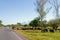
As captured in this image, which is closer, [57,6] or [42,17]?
[57,6]

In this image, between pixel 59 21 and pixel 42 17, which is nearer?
pixel 59 21

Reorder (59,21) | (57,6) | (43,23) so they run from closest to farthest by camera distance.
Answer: (57,6) → (59,21) → (43,23)

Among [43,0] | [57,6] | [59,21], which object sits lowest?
[59,21]

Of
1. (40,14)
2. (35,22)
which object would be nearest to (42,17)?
(40,14)

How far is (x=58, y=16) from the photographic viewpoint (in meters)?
48.9

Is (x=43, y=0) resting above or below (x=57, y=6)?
above

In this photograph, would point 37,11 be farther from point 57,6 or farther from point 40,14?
point 57,6

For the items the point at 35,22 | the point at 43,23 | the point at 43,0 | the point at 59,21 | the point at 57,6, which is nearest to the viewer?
the point at 57,6

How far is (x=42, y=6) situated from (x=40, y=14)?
9.27ft

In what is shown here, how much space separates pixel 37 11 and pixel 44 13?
10.5ft

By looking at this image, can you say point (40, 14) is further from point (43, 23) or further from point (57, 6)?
point (57, 6)

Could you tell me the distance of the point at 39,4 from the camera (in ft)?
196

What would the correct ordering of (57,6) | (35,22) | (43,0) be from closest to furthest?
(57,6)
(43,0)
(35,22)

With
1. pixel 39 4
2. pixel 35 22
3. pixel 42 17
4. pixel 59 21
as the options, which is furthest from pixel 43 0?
pixel 35 22
